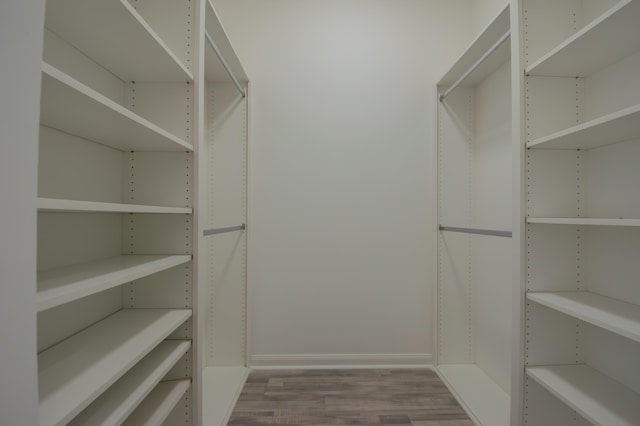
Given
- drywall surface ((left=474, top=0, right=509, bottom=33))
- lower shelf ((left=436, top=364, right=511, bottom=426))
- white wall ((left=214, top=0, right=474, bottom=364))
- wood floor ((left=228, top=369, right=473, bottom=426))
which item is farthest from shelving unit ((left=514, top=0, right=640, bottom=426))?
white wall ((left=214, top=0, right=474, bottom=364))

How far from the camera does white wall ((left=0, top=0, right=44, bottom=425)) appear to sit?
47 cm

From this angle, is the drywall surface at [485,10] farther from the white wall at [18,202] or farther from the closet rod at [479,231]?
the white wall at [18,202]

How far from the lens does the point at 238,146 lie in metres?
2.05

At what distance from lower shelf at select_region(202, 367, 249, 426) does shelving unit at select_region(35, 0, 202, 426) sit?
400 millimetres

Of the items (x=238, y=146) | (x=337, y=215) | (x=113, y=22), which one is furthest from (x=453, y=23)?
(x=113, y=22)

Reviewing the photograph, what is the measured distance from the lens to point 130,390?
0.88 meters

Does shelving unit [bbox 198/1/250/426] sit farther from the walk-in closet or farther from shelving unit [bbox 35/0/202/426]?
shelving unit [bbox 35/0/202/426]

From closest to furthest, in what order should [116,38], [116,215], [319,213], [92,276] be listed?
[92,276] < [116,38] < [116,215] < [319,213]

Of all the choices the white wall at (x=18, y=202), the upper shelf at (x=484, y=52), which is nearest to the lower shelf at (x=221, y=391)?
the white wall at (x=18, y=202)

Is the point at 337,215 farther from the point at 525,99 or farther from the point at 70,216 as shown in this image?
the point at 70,216

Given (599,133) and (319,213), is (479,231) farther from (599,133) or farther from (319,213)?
(319,213)

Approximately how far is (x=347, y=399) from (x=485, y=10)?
109 inches

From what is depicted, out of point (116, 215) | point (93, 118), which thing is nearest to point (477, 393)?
point (116, 215)

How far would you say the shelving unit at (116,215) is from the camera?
75 centimetres
